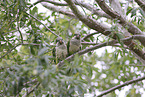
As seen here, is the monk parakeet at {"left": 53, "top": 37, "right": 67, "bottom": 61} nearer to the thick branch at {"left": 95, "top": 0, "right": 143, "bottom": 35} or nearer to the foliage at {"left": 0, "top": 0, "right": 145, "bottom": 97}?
the foliage at {"left": 0, "top": 0, "right": 145, "bottom": 97}

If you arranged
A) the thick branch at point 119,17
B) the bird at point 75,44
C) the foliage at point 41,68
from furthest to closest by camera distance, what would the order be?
1. the bird at point 75,44
2. the thick branch at point 119,17
3. the foliage at point 41,68

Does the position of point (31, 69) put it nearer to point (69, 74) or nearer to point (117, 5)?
point (69, 74)

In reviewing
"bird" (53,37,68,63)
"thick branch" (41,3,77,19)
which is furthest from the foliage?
"thick branch" (41,3,77,19)

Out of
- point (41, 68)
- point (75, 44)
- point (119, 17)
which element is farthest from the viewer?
point (75, 44)

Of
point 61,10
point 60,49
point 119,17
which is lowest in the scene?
point 60,49

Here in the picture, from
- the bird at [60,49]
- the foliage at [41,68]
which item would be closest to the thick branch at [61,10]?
the foliage at [41,68]

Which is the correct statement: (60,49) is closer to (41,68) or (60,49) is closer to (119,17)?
(119,17)

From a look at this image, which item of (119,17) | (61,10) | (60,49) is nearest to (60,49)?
(60,49)

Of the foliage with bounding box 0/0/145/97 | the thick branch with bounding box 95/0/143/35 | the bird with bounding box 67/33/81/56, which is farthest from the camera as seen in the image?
the bird with bounding box 67/33/81/56

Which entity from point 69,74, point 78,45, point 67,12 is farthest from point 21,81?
point 67,12

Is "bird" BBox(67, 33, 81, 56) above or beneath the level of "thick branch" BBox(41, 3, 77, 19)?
beneath

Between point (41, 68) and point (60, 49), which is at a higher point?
point (41, 68)

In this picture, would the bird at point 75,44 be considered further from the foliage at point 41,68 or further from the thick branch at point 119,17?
the thick branch at point 119,17

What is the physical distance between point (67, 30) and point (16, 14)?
1.22 metres
